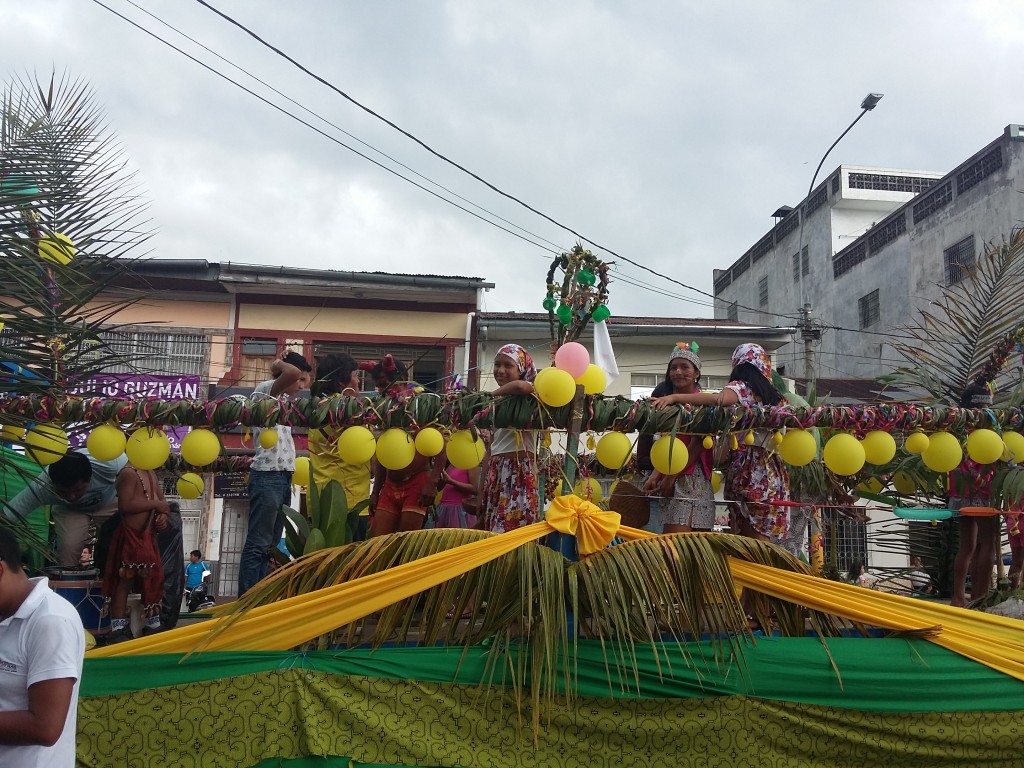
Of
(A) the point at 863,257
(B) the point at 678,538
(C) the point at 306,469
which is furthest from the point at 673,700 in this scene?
(A) the point at 863,257

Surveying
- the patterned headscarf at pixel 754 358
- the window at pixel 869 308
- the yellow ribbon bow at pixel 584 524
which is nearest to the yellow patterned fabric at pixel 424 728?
the yellow ribbon bow at pixel 584 524

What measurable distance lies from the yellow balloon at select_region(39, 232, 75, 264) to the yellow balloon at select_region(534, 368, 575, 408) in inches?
73.5

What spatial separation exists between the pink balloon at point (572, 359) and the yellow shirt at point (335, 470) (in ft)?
5.37

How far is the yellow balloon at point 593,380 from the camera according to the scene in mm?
3486

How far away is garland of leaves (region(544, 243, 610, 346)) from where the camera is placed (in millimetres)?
3432

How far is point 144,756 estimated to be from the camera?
2783 millimetres

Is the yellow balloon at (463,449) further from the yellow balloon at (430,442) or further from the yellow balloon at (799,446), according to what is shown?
the yellow balloon at (799,446)

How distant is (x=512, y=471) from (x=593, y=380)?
633mm

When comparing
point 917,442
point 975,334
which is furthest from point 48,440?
point 975,334

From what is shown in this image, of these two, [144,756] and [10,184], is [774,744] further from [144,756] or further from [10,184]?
[10,184]

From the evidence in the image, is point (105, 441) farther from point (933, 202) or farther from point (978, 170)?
point (933, 202)

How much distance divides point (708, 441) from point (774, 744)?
1.37 m

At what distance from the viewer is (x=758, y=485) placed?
3.96 metres

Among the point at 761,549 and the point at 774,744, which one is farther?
the point at 761,549
